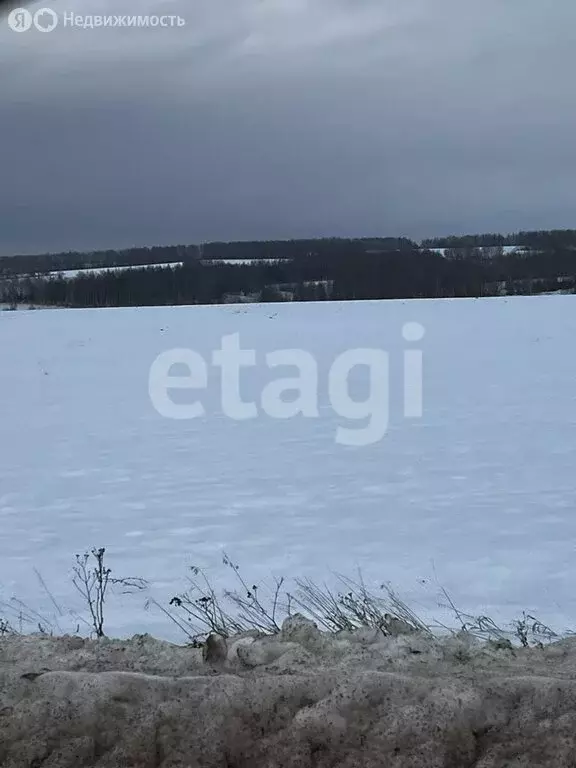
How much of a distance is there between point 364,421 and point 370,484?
9.78 ft

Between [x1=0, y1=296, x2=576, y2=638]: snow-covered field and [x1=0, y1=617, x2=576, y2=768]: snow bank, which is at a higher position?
[x1=0, y1=617, x2=576, y2=768]: snow bank

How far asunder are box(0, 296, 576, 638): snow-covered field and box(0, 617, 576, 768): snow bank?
211 centimetres

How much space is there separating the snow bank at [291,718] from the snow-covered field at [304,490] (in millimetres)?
2115

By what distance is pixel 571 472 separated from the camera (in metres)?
7.81

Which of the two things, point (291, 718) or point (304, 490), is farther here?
point (304, 490)

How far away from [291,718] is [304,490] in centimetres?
521

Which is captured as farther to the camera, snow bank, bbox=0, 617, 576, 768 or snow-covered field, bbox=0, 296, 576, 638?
snow-covered field, bbox=0, 296, 576, 638

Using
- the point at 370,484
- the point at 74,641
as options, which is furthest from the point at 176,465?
the point at 74,641

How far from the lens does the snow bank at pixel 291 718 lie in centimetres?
225

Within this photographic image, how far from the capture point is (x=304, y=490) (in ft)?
24.9

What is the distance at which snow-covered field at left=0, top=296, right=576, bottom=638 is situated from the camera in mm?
5441

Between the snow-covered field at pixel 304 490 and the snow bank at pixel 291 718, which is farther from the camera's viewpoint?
the snow-covered field at pixel 304 490

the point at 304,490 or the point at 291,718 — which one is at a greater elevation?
the point at 291,718

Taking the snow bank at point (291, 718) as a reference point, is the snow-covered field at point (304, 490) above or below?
below
